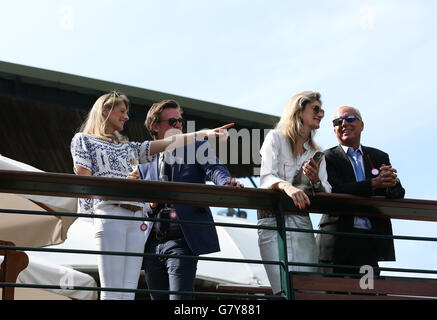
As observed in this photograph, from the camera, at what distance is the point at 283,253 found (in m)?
4.70

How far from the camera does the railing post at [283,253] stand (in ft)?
15.1

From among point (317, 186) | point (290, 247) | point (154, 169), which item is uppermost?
point (154, 169)

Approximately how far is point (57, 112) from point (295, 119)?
9.56 meters

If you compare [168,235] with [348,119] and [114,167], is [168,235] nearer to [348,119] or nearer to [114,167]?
[114,167]

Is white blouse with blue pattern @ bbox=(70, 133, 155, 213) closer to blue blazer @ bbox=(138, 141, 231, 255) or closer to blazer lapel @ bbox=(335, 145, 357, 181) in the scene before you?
blue blazer @ bbox=(138, 141, 231, 255)

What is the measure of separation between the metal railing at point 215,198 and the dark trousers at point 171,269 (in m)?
0.42

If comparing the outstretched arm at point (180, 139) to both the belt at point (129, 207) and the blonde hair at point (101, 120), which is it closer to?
the blonde hair at point (101, 120)

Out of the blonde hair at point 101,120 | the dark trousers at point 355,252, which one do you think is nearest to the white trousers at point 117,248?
the blonde hair at point 101,120

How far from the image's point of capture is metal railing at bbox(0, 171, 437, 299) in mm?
4398

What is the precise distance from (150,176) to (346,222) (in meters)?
1.41

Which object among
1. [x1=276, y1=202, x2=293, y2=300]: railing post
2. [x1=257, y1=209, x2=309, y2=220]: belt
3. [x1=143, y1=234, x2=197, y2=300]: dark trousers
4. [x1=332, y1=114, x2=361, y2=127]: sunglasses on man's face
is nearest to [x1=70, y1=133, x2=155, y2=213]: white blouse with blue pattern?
[x1=143, y1=234, x2=197, y2=300]: dark trousers

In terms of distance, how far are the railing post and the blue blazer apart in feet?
1.56

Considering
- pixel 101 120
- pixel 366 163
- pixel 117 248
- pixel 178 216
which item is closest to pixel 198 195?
pixel 178 216
